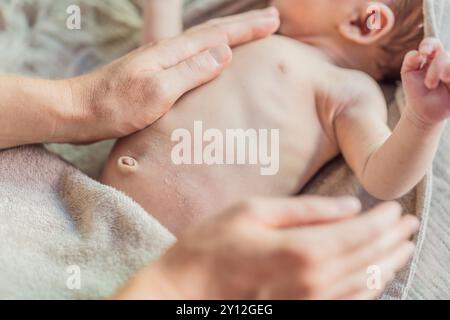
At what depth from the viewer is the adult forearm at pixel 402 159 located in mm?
581

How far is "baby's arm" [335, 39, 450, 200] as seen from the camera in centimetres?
55

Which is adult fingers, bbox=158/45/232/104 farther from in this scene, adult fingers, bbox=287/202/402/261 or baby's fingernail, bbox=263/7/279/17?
adult fingers, bbox=287/202/402/261

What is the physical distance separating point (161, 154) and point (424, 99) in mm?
282

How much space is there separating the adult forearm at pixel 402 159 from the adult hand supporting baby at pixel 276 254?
152 mm

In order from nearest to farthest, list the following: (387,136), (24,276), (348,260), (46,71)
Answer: (348,260) → (24,276) → (387,136) → (46,71)

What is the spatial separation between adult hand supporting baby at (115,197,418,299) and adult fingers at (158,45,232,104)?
0.85 feet

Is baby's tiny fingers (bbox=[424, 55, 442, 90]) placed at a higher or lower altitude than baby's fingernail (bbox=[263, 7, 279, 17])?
higher

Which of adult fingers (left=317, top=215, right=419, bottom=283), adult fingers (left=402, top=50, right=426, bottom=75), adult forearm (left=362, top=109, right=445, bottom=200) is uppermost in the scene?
adult fingers (left=402, top=50, right=426, bottom=75)

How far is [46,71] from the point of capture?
2.64 ft

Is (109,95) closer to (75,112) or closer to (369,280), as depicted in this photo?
(75,112)

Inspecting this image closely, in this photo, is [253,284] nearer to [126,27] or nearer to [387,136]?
[387,136]

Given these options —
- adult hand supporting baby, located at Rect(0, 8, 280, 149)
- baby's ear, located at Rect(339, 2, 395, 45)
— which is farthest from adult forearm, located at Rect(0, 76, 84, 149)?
baby's ear, located at Rect(339, 2, 395, 45)

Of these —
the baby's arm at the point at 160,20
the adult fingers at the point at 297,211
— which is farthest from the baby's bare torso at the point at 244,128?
the adult fingers at the point at 297,211
